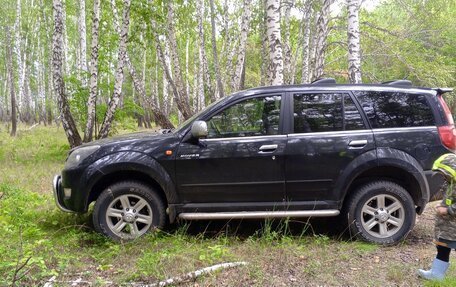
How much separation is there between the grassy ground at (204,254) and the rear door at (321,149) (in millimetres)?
518

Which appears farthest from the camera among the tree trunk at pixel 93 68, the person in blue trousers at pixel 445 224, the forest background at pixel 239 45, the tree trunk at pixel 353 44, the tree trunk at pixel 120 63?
the tree trunk at pixel 93 68

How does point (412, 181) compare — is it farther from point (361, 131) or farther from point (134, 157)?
point (134, 157)

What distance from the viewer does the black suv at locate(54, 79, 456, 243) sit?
4508 millimetres

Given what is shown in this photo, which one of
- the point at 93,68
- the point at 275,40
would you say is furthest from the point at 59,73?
the point at 275,40

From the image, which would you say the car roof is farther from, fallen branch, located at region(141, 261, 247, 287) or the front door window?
fallen branch, located at region(141, 261, 247, 287)

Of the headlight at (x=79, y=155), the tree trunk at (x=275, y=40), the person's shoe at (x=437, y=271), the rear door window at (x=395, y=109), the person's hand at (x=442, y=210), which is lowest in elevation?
the person's shoe at (x=437, y=271)

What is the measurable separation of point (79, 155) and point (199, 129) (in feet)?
5.29

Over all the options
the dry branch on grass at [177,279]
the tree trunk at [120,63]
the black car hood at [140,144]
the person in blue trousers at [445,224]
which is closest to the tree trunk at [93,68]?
the tree trunk at [120,63]

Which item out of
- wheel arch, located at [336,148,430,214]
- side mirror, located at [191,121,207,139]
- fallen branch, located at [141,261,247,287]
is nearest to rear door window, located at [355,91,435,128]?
wheel arch, located at [336,148,430,214]

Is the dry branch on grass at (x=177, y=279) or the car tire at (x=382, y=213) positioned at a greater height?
the car tire at (x=382, y=213)

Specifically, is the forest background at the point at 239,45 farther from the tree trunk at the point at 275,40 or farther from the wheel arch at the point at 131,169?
the wheel arch at the point at 131,169

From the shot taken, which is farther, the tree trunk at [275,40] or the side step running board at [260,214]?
the tree trunk at [275,40]

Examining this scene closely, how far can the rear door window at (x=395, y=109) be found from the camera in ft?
15.2

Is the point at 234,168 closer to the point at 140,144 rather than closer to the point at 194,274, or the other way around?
the point at 140,144
